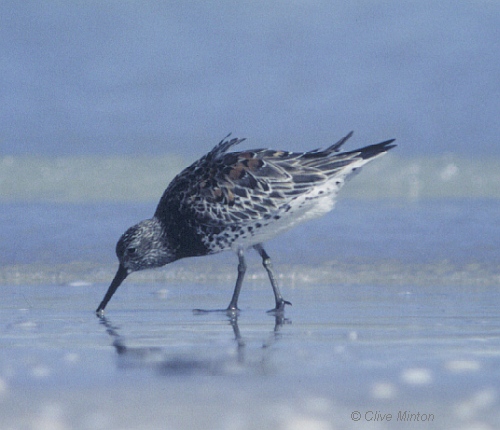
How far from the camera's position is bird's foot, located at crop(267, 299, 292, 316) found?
7.19 m

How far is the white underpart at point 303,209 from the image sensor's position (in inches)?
301

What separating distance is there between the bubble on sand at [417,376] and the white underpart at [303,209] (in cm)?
298

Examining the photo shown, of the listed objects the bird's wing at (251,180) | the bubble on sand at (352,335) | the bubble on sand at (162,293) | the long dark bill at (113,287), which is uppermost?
the bird's wing at (251,180)

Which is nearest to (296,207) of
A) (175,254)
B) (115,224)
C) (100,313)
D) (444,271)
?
(175,254)

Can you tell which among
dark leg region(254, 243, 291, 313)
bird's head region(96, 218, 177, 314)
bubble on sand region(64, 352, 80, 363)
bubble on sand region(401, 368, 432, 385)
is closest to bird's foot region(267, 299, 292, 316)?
dark leg region(254, 243, 291, 313)

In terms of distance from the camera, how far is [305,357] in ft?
17.0

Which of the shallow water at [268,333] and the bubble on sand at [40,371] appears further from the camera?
the bubble on sand at [40,371]

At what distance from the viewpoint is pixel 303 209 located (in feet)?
25.3

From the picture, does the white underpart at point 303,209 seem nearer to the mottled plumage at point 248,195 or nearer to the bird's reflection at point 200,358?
the mottled plumage at point 248,195

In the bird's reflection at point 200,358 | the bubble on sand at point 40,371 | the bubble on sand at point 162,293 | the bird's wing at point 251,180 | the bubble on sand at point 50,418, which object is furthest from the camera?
the bubble on sand at point 162,293

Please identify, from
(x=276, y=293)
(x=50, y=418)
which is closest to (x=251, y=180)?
(x=276, y=293)

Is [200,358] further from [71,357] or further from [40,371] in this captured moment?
[40,371]

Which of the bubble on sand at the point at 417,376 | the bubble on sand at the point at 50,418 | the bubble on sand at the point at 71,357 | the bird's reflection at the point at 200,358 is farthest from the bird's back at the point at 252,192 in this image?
the bubble on sand at the point at 50,418

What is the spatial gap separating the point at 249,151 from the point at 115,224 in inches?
180
